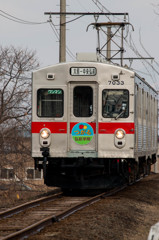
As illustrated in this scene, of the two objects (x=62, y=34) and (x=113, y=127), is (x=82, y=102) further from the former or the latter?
(x=62, y=34)

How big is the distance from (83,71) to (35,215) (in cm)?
472

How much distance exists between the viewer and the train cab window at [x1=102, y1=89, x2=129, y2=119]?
586 inches

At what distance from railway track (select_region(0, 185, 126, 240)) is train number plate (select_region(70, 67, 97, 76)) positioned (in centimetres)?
313

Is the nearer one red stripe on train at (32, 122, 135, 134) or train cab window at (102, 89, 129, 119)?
red stripe on train at (32, 122, 135, 134)

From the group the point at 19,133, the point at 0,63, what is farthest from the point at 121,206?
the point at 0,63

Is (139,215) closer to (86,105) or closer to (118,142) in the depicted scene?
(118,142)

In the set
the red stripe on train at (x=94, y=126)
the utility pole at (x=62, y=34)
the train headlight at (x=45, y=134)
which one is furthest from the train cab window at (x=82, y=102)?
the utility pole at (x=62, y=34)

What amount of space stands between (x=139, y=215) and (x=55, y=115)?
152 inches

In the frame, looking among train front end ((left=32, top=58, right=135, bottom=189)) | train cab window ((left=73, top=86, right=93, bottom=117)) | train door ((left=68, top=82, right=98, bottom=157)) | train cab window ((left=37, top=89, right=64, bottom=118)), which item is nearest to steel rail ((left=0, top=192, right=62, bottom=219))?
train front end ((left=32, top=58, right=135, bottom=189))

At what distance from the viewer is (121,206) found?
506 inches

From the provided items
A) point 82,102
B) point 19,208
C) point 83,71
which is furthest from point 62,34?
point 19,208

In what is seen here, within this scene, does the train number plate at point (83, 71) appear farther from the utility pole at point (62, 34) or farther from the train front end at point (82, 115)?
the utility pole at point (62, 34)

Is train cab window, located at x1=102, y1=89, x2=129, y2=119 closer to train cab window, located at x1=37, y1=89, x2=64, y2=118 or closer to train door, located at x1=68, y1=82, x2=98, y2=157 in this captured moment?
train door, located at x1=68, y1=82, x2=98, y2=157

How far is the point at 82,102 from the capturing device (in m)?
15.0
